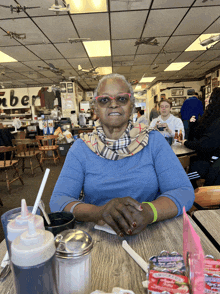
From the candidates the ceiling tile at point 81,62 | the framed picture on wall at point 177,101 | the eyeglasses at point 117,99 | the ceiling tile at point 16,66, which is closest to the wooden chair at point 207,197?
the eyeglasses at point 117,99

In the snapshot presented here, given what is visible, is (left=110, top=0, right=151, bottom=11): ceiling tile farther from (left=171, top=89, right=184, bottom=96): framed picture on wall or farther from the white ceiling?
(left=171, top=89, right=184, bottom=96): framed picture on wall

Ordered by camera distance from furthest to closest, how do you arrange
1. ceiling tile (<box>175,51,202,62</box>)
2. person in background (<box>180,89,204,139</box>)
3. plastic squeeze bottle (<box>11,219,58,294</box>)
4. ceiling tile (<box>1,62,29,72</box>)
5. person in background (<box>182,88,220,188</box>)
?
ceiling tile (<box>1,62,29,72</box>), ceiling tile (<box>175,51,202,62</box>), person in background (<box>180,89,204,139</box>), person in background (<box>182,88,220,188</box>), plastic squeeze bottle (<box>11,219,58,294</box>)

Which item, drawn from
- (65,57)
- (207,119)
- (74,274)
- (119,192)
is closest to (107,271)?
(74,274)

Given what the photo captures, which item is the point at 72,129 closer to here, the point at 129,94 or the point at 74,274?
the point at 129,94

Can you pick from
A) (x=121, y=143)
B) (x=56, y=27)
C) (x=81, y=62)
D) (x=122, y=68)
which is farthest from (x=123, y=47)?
(x=121, y=143)

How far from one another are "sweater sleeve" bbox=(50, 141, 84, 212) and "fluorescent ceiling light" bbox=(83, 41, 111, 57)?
16.6 feet

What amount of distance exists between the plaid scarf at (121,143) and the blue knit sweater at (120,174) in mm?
31

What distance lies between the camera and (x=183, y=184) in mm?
1039

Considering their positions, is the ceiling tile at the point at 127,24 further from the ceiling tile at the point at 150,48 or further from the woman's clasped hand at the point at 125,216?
the woman's clasped hand at the point at 125,216

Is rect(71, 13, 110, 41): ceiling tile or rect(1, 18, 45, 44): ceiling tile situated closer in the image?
rect(71, 13, 110, 41): ceiling tile

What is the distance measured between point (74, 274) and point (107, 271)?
0.18 m

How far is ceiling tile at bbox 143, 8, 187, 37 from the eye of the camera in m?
3.97

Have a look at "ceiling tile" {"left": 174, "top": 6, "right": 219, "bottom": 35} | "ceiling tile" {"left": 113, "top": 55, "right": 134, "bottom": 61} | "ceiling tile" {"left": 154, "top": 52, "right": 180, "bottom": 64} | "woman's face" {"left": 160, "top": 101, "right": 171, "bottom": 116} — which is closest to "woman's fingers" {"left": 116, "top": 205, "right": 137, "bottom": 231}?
"woman's face" {"left": 160, "top": 101, "right": 171, "bottom": 116}

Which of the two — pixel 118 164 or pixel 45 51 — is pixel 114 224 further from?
pixel 45 51
